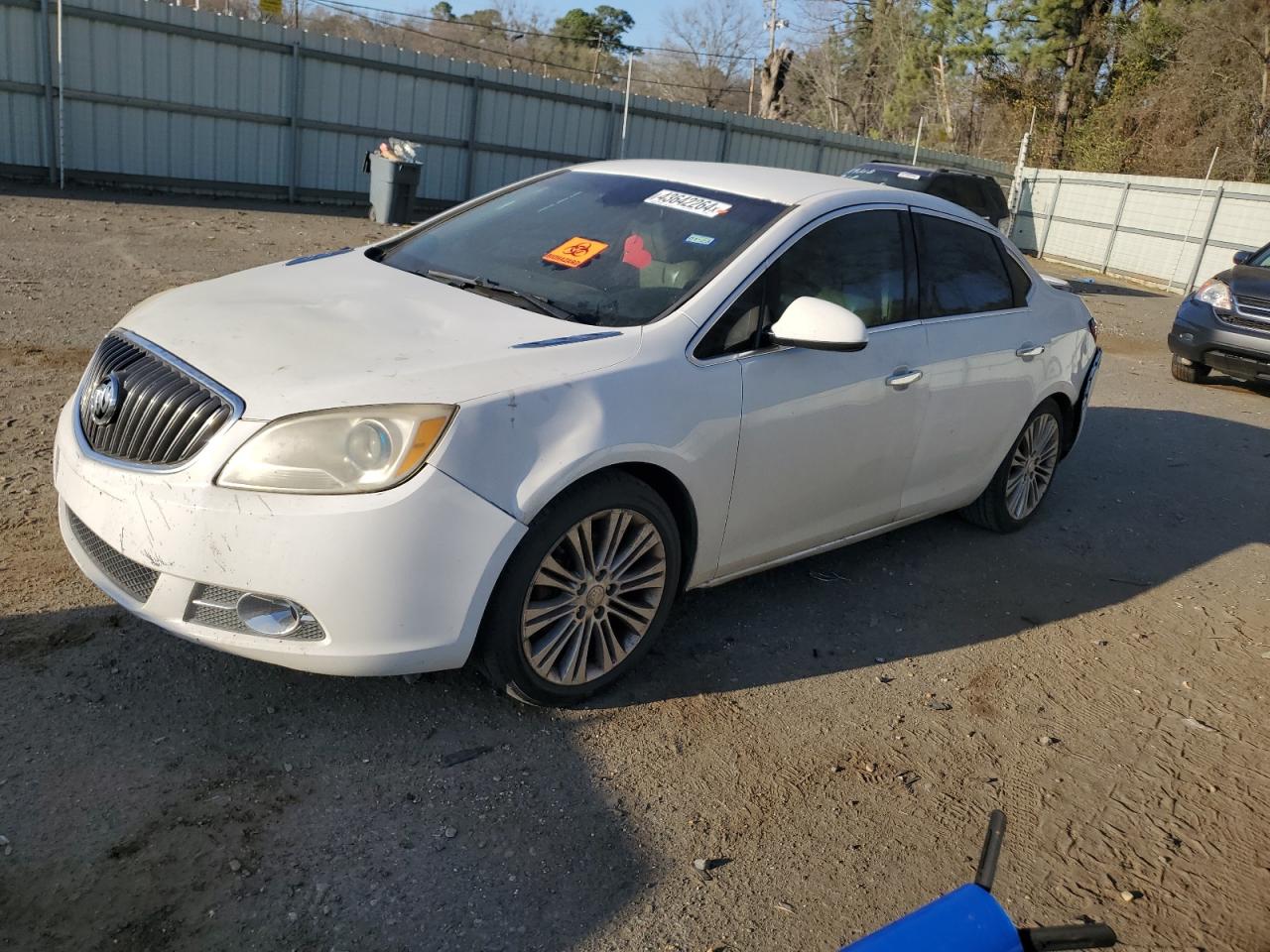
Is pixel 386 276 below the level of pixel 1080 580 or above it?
above

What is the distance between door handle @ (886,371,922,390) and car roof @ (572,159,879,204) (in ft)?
2.46

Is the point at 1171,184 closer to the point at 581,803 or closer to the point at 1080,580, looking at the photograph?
the point at 1080,580

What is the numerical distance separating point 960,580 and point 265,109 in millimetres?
14048

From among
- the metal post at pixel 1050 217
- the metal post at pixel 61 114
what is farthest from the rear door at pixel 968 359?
the metal post at pixel 1050 217

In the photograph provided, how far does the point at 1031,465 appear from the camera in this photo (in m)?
5.69

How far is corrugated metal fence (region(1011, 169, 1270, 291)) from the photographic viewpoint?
2136 cm

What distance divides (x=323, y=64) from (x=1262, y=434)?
1354 cm

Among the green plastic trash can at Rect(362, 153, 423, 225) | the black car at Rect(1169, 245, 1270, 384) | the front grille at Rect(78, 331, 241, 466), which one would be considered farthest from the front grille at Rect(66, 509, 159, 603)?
the green plastic trash can at Rect(362, 153, 423, 225)

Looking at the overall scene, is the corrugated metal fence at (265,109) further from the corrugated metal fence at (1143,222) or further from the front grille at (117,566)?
the front grille at (117,566)

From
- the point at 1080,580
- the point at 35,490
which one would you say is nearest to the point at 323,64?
the point at 35,490

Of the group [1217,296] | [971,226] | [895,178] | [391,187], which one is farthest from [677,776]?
[391,187]

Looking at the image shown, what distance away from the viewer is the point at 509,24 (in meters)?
59.4

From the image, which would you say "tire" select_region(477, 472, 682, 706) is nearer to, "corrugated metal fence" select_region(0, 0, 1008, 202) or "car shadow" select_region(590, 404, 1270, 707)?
"car shadow" select_region(590, 404, 1270, 707)

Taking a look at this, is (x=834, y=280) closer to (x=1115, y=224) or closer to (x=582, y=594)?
(x=582, y=594)
